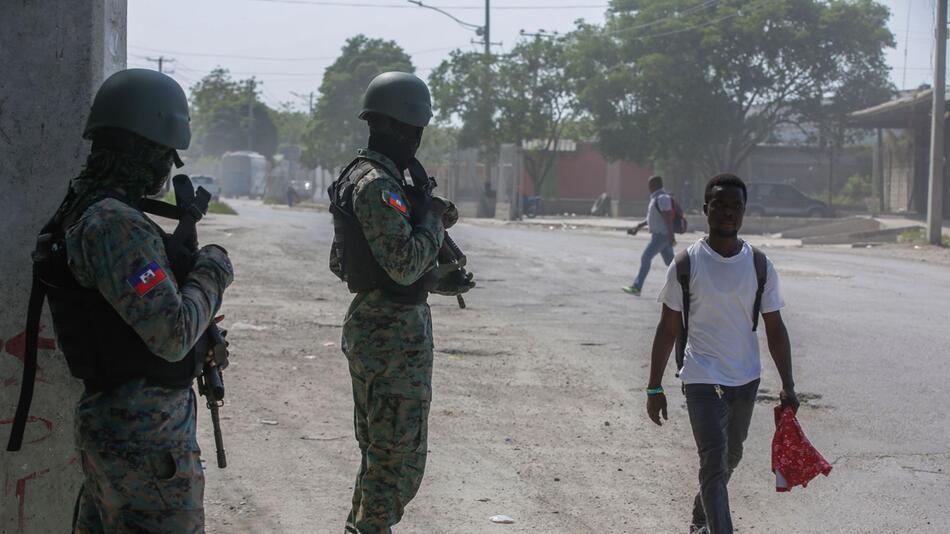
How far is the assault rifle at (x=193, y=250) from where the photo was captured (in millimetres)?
2791

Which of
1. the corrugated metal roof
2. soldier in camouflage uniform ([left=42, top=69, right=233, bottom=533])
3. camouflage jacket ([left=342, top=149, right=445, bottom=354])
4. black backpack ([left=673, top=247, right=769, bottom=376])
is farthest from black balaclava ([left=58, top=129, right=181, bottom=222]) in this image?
the corrugated metal roof

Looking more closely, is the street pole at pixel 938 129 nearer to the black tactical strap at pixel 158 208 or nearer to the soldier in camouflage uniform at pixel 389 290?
the soldier in camouflage uniform at pixel 389 290

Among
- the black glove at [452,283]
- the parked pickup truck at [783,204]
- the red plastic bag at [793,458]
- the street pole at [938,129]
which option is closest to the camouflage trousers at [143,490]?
the black glove at [452,283]

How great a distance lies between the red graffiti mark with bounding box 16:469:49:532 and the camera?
155 inches

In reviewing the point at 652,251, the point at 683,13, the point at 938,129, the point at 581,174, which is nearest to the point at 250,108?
the point at 581,174

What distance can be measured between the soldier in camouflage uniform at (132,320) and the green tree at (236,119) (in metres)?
102

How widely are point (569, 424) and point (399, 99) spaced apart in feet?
11.4

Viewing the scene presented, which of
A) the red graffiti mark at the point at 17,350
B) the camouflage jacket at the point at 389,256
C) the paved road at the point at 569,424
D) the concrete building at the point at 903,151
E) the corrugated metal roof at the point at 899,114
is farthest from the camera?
the concrete building at the point at 903,151

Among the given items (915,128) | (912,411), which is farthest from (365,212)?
(915,128)

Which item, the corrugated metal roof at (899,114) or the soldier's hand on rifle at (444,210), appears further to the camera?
the corrugated metal roof at (899,114)

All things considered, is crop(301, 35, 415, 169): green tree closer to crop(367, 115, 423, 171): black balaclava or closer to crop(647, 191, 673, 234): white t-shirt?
crop(647, 191, 673, 234): white t-shirt

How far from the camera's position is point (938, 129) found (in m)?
25.0

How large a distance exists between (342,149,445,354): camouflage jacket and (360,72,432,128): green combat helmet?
162 millimetres

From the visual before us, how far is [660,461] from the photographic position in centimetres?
618
